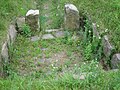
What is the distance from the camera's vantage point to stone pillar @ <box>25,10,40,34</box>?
23.8ft

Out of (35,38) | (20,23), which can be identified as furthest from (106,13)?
(20,23)

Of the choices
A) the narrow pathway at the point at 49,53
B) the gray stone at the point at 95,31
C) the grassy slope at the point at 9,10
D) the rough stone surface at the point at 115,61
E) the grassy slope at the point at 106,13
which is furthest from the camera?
the grassy slope at the point at 9,10

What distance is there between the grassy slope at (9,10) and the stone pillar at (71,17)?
123 cm

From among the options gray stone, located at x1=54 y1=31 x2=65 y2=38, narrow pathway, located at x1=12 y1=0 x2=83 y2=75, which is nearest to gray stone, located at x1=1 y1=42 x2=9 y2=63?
narrow pathway, located at x1=12 y1=0 x2=83 y2=75

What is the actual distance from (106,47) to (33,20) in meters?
2.10

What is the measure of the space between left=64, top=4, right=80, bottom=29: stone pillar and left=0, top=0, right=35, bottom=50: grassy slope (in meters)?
1.23

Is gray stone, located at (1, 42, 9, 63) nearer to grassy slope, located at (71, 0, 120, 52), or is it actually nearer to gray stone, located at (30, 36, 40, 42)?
gray stone, located at (30, 36, 40, 42)

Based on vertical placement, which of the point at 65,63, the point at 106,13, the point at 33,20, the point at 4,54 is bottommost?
the point at 65,63

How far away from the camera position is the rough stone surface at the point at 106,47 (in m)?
5.87

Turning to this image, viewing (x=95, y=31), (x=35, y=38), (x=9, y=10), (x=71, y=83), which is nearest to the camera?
(x=71, y=83)

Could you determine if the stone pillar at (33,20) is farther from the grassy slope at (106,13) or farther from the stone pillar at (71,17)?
the grassy slope at (106,13)

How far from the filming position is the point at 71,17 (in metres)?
7.43

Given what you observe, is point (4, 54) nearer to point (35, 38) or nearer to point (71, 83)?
point (35, 38)

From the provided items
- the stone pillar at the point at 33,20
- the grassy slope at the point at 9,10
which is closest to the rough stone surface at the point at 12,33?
the grassy slope at the point at 9,10
